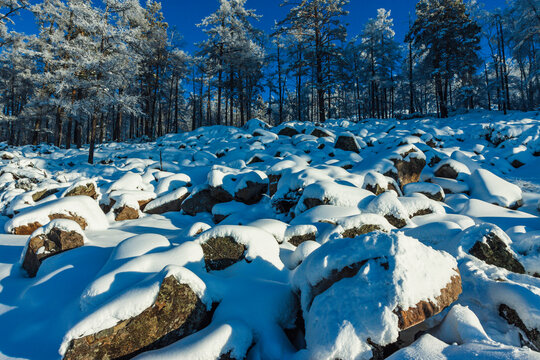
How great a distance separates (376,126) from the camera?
17.3 metres

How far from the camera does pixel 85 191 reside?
7.11 meters

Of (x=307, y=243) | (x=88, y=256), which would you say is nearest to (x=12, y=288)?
(x=88, y=256)

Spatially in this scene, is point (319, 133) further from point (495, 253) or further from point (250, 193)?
point (495, 253)

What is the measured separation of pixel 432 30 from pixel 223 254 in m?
24.2

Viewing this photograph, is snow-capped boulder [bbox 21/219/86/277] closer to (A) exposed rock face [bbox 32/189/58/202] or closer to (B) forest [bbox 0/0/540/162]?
(A) exposed rock face [bbox 32/189/58/202]

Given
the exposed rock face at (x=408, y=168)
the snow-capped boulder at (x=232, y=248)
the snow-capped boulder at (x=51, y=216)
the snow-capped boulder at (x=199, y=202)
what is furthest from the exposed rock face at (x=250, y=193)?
the exposed rock face at (x=408, y=168)

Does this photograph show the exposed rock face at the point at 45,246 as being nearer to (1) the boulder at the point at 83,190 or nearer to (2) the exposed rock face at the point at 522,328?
(1) the boulder at the point at 83,190

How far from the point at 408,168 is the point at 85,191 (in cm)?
942

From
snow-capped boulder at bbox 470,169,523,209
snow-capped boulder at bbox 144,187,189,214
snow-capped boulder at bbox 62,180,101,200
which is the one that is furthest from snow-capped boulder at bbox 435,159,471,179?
snow-capped boulder at bbox 62,180,101,200

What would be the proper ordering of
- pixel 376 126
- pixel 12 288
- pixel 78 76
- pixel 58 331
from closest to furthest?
pixel 58 331 → pixel 12 288 → pixel 78 76 → pixel 376 126

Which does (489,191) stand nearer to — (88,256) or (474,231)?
(474,231)

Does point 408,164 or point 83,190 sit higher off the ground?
point 408,164

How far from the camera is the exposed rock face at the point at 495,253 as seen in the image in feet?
10.3

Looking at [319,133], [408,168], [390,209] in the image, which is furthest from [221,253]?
[319,133]
